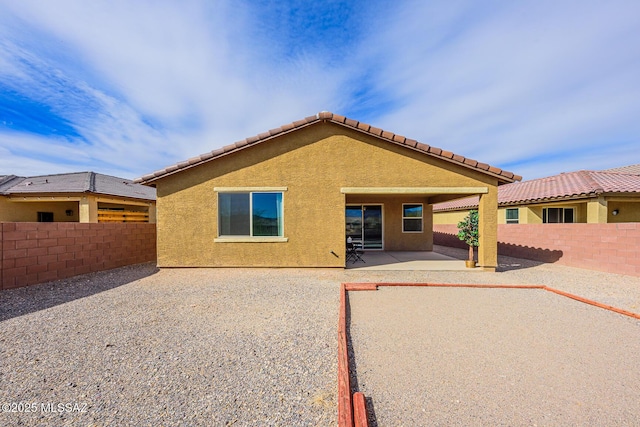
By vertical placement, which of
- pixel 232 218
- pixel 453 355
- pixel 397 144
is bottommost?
pixel 453 355

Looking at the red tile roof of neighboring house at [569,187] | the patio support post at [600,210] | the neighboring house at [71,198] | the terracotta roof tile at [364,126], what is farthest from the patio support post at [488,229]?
the neighboring house at [71,198]

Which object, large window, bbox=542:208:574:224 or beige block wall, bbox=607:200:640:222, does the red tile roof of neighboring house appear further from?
large window, bbox=542:208:574:224

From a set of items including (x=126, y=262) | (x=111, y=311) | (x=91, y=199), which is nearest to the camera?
(x=111, y=311)

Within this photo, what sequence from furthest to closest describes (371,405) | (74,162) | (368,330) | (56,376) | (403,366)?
(74,162) < (368,330) < (403,366) < (56,376) < (371,405)

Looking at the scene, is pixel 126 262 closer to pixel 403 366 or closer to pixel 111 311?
pixel 111 311

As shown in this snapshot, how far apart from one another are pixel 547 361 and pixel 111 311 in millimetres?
7338

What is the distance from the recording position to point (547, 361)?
354 cm

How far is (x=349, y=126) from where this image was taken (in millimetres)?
9148

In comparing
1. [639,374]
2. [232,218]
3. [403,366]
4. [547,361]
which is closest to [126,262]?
[232,218]

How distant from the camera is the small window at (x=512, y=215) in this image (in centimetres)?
1593

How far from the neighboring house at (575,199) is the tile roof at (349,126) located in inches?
228

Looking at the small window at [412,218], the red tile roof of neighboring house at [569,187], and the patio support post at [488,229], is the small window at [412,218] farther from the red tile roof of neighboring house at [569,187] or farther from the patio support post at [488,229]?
the patio support post at [488,229]

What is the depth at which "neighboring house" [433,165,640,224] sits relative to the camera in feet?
37.3

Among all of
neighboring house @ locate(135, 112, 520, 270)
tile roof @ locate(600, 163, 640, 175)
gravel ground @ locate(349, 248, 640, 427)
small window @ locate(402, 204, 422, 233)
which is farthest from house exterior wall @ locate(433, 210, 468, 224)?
gravel ground @ locate(349, 248, 640, 427)
